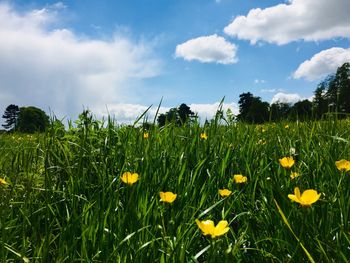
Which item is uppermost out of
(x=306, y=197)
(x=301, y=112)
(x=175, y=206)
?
(x=301, y=112)

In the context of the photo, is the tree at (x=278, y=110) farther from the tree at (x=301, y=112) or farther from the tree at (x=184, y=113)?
the tree at (x=184, y=113)

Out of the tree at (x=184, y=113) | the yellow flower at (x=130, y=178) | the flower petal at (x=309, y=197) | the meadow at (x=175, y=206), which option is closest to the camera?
the flower petal at (x=309, y=197)

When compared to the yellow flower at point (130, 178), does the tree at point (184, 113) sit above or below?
above

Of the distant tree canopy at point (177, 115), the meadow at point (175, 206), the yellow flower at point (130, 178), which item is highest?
the distant tree canopy at point (177, 115)

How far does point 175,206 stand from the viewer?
2500 millimetres

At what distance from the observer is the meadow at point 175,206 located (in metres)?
1.99

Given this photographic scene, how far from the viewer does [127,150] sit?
3.41 meters

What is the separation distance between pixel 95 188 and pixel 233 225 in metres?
0.96

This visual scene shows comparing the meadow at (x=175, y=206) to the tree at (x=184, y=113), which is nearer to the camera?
the meadow at (x=175, y=206)

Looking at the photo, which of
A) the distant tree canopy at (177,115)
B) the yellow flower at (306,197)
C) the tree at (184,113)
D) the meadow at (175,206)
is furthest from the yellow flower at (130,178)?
the tree at (184,113)

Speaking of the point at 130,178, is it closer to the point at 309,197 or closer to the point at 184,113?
the point at 309,197

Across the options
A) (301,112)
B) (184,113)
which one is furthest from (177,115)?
(301,112)

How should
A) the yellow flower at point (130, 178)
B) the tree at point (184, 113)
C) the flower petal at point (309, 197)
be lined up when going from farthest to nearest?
the tree at point (184, 113) → the yellow flower at point (130, 178) → the flower petal at point (309, 197)

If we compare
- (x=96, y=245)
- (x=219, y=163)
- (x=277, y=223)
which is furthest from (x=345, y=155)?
(x=96, y=245)
